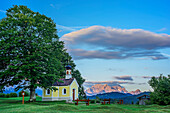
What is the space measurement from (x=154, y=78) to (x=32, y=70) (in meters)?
24.3

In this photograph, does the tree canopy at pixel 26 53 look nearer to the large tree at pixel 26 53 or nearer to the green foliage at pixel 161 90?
the large tree at pixel 26 53

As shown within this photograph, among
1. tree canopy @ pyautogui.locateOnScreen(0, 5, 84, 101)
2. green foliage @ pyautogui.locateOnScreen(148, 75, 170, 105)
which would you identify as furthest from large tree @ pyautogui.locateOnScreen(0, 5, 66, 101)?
green foliage @ pyautogui.locateOnScreen(148, 75, 170, 105)

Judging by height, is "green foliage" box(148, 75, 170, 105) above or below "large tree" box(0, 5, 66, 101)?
below

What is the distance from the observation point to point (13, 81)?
127 ft

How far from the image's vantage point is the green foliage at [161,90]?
37875 millimetres

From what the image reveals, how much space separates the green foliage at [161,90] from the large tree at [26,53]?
19545mm

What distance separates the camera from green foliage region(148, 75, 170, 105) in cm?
3788

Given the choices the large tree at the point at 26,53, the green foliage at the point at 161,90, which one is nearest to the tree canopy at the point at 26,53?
the large tree at the point at 26,53

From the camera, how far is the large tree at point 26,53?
36.8 m

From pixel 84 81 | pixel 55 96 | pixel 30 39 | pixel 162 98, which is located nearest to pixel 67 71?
pixel 55 96

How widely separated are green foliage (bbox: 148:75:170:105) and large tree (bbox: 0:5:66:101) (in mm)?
19545

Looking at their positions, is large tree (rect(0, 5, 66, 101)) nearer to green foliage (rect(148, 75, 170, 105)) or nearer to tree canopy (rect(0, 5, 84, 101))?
tree canopy (rect(0, 5, 84, 101))

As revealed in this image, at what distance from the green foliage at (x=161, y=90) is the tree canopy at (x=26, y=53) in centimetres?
1956

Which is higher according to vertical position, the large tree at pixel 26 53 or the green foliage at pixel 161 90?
the large tree at pixel 26 53
